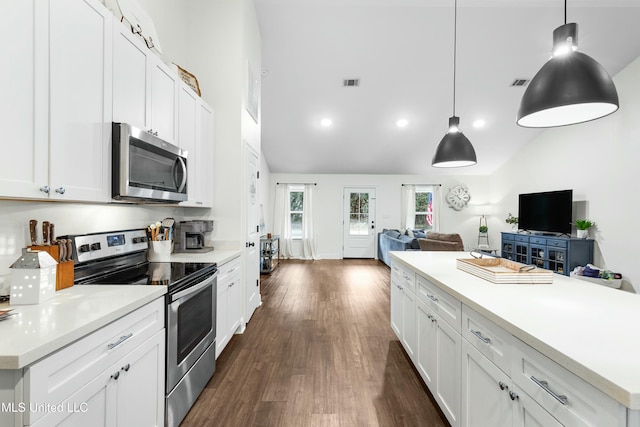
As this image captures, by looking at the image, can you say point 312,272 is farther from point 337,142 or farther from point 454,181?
point 454,181

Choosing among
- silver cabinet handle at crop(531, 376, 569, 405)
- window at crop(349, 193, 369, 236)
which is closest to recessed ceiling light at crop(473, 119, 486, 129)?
window at crop(349, 193, 369, 236)

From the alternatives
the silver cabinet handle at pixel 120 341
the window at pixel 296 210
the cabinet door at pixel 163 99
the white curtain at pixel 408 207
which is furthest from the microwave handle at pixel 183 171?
the white curtain at pixel 408 207

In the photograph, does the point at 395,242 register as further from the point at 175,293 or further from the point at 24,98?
the point at 24,98

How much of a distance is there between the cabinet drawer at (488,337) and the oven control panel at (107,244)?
6.86 ft

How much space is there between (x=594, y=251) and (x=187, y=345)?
599 centimetres

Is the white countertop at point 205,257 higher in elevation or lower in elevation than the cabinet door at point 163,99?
lower

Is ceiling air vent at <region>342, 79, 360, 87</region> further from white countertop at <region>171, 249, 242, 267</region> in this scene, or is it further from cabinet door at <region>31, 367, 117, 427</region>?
cabinet door at <region>31, 367, 117, 427</region>

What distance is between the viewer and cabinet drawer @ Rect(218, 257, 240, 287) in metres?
2.33

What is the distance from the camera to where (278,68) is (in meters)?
4.43

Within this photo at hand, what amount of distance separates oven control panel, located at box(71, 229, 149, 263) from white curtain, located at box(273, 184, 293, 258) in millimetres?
5543

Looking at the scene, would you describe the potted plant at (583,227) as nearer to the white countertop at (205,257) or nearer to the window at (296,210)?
the white countertop at (205,257)

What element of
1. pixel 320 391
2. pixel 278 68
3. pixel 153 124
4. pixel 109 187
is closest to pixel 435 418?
pixel 320 391

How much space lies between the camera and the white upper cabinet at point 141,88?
1589 millimetres

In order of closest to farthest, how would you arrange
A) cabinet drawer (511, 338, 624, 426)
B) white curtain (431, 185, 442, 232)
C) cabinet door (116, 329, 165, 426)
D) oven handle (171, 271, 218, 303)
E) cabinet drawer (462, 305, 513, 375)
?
1. cabinet drawer (511, 338, 624, 426)
2. cabinet drawer (462, 305, 513, 375)
3. cabinet door (116, 329, 165, 426)
4. oven handle (171, 271, 218, 303)
5. white curtain (431, 185, 442, 232)
